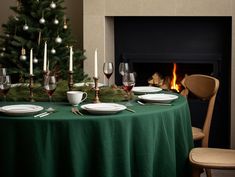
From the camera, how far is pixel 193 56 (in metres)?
4.68

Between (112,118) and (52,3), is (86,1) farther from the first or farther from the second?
(112,118)

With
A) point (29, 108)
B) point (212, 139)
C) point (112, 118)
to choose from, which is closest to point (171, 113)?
point (112, 118)

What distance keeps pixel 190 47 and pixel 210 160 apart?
2.06m

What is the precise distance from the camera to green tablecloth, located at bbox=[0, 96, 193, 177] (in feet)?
7.61

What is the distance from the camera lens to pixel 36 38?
14.1ft

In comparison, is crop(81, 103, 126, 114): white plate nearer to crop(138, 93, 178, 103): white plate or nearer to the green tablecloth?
the green tablecloth

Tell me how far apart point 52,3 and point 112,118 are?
2130 millimetres

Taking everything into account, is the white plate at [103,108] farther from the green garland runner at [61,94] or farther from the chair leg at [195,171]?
the chair leg at [195,171]

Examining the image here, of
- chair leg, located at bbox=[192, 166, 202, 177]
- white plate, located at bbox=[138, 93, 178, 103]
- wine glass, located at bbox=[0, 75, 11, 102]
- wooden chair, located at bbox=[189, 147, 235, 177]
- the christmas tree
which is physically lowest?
chair leg, located at bbox=[192, 166, 202, 177]

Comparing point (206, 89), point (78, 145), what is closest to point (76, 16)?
point (206, 89)

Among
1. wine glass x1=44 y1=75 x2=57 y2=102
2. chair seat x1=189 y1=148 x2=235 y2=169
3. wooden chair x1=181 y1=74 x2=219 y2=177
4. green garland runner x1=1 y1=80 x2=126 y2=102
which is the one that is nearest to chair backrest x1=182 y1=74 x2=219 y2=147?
wooden chair x1=181 y1=74 x2=219 y2=177

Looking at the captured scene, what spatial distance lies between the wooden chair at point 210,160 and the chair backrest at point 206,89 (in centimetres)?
53

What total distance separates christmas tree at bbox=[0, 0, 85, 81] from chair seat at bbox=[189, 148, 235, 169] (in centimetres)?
162

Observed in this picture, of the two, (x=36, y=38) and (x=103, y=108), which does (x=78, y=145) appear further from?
(x=36, y=38)
